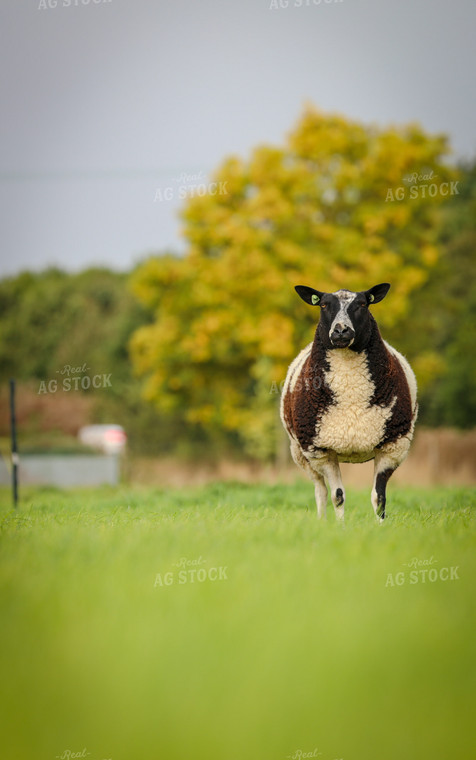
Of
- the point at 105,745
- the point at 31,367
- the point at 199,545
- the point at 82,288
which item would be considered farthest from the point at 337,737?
the point at 82,288

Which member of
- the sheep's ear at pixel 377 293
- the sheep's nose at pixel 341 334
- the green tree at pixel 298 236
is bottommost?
the sheep's nose at pixel 341 334

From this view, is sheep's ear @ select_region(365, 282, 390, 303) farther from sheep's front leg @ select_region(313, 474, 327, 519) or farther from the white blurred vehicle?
the white blurred vehicle

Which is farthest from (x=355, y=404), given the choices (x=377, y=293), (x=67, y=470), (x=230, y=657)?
(x=67, y=470)

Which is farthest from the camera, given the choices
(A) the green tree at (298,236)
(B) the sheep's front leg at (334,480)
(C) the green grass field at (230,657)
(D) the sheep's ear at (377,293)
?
(A) the green tree at (298,236)

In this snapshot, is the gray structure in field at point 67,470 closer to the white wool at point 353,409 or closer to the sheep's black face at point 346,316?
the white wool at point 353,409

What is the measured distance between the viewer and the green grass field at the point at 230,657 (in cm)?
371

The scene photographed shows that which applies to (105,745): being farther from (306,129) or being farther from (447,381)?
(447,381)

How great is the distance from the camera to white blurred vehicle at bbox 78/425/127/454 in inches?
921

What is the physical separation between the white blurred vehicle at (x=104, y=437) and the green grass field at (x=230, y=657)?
18154 millimetres

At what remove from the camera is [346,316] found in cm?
606

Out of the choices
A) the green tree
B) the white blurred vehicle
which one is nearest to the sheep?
the green tree

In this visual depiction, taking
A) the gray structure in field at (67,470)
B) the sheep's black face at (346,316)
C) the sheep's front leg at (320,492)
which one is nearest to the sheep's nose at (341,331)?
the sheep's black face at (346,316)

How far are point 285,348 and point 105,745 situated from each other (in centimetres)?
1335

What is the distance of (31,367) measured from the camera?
30094 millimetres
